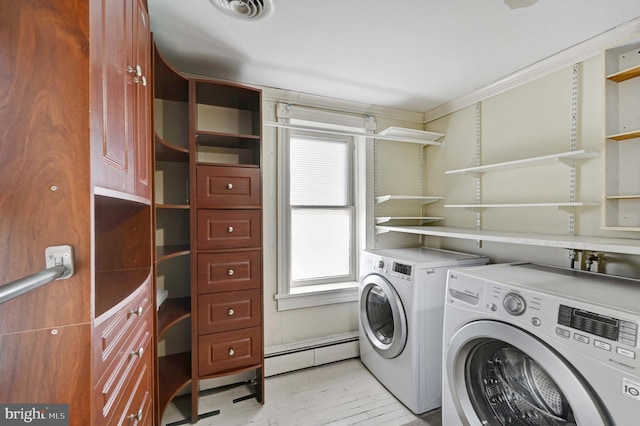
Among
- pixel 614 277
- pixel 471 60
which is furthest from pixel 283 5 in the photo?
pixel 614 277

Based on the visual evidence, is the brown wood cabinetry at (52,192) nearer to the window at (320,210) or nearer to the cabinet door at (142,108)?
the cabinet door at (142,108)

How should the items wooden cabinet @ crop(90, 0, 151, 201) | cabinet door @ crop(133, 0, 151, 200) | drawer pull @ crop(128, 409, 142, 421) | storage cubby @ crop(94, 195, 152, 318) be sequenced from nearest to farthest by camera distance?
wooden cabinet @ crop(90, 0, 151, 201) < drawer pull @ crop(128, 409, 142, 421) < cabinet door @ crop(133, 0, 151, 200) < storage cubby @ crop(94, 195, 152, 318)

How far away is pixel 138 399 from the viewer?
100 cm

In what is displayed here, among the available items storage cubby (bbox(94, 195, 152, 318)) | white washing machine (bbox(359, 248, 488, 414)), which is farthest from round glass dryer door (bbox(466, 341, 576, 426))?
storage cubby (bbox(94, 195, 152, 318))

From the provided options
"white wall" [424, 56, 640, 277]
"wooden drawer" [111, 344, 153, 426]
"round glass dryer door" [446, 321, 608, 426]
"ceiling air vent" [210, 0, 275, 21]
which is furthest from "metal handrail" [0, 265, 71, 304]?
"white wall" [424, 56, 640, 277]

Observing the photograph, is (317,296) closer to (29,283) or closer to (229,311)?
Answer: (229,311)

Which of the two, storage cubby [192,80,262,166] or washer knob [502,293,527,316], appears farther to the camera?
storage cubby [192,80,262,166]

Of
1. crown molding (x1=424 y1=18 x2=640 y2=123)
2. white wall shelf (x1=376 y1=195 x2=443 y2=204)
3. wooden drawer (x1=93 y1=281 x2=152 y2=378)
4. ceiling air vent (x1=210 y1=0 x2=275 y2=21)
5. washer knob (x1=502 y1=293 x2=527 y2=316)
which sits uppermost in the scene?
ceiling air vent (x1=210 y1=0 x2=275 y2=21)

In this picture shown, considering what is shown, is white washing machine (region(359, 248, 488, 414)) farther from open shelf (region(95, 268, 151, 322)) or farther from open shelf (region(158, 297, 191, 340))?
open shelf (region(95, 268, 151, 322))

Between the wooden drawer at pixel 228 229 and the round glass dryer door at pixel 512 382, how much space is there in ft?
4.40

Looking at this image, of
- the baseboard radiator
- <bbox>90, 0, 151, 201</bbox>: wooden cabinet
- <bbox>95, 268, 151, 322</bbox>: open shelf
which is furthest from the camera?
the baseboard radiator

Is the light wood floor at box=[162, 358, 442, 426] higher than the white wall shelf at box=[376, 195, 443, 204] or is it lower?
lower

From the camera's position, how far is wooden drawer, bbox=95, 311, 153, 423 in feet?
2.15

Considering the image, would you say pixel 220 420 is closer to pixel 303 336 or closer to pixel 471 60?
pixel 303 336
